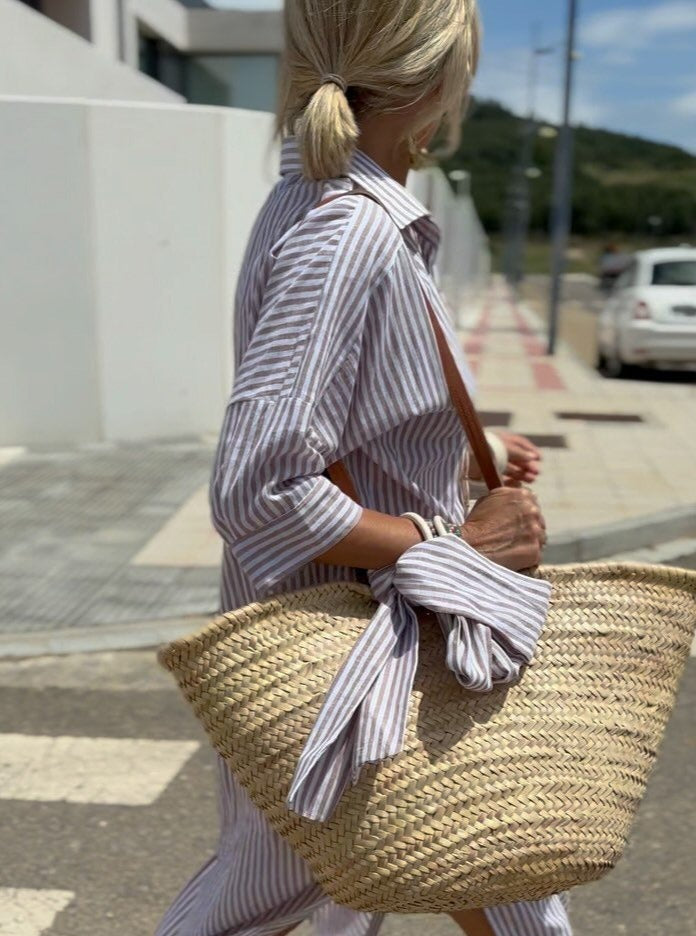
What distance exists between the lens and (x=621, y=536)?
6773 millimetres

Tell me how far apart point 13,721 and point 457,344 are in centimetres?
312

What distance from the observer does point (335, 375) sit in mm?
1497

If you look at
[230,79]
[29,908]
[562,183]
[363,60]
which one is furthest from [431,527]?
[230,79]

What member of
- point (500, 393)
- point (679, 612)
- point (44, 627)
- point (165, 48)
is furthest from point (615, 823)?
point (165, 48)

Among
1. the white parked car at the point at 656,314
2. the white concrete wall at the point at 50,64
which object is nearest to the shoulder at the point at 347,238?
the white concrete wall at the point at 50,64

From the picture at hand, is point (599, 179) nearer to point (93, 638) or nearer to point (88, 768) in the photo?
point (93, 638)

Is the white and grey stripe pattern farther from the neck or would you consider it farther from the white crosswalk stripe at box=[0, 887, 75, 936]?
the white crosswalk stripe at box=[0, 887, 75, 936]

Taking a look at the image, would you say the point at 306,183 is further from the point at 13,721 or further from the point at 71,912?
the point at 13,721

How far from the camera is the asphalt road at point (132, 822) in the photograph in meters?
2.96

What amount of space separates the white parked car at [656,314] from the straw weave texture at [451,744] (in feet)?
46.8

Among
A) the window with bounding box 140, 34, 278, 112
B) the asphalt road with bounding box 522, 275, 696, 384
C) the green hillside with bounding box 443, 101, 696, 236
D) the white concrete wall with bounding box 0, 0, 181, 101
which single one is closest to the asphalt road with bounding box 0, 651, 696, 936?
the white concrete wall with bounding box 0, 0, 181, 101

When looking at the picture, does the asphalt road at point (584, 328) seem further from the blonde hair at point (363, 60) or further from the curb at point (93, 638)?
the blonde hair at point (363, 60)

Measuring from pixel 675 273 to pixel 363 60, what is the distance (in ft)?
50.0

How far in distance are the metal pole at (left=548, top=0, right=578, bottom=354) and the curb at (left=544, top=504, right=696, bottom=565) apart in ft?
41.1
